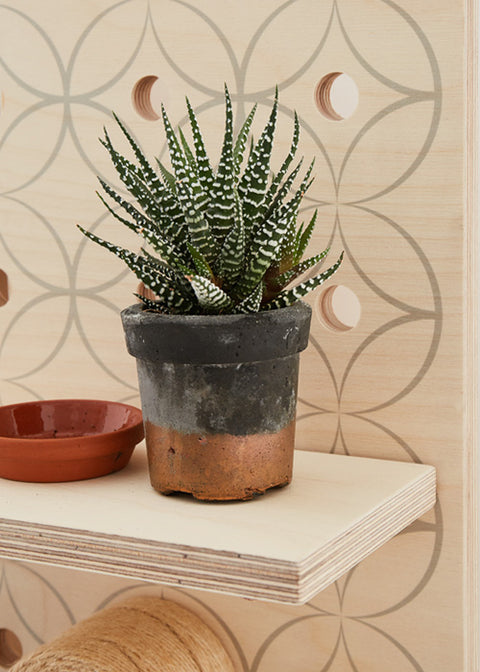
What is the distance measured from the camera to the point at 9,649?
1035 mm

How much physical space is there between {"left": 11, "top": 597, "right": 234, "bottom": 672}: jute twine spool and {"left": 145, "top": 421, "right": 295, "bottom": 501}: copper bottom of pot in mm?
189

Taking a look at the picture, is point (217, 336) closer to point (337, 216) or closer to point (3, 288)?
point (337, 216)

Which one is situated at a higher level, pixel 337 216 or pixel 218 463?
pixel 337 216

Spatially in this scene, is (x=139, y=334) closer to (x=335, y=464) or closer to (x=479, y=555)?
(x=335, y=464)

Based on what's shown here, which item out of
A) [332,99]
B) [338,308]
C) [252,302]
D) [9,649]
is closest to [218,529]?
[252,302]

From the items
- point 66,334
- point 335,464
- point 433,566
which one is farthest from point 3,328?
point 433,566

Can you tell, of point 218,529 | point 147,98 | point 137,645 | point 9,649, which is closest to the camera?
point 218,529

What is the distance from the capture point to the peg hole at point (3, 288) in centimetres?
97

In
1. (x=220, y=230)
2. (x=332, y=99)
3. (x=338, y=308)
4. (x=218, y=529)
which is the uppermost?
(x=332, y=99)

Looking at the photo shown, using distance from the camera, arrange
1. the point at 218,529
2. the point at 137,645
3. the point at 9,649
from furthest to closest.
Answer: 1. the point at 9,649
2. the point at 137,645
3. the point at 218,529

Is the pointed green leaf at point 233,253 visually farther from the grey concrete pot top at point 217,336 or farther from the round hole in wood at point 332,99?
the round hole in wood at point 332,99

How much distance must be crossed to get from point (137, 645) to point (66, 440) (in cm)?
22

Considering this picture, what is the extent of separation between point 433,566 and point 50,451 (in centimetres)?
37

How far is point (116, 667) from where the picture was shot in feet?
2.40
